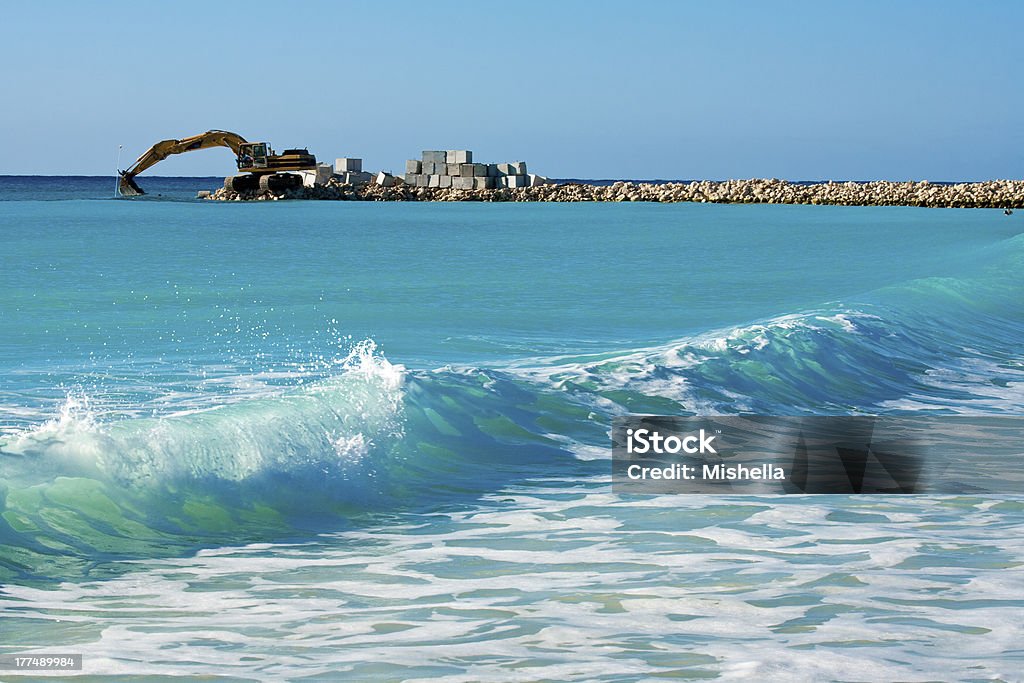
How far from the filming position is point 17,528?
16.5 feet

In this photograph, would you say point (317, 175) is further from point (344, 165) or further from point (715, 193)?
point (715, 193)

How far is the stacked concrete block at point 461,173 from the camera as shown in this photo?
61.8 m

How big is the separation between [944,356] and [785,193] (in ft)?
150

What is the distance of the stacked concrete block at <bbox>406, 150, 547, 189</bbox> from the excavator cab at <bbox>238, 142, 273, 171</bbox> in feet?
29.7

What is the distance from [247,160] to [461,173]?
11506mm

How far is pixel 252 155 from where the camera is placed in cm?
5478

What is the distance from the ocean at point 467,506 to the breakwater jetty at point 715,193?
3857 cm

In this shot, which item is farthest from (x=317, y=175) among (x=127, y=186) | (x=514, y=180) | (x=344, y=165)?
(x=514, y=180)

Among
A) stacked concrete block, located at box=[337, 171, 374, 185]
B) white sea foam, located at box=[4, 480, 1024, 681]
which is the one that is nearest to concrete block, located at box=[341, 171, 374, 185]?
stacked concrete block, located at box=[337, 171, 374, 185]

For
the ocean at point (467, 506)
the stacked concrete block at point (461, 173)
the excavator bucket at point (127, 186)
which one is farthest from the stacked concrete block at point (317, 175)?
the ocean at point (467, 506)

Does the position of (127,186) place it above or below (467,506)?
above

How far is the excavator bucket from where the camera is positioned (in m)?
59.0

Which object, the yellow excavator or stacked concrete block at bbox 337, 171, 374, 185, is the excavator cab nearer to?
the yellow excavator

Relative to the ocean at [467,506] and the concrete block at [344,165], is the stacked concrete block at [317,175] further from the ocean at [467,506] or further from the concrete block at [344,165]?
the ocean at [467,506]
